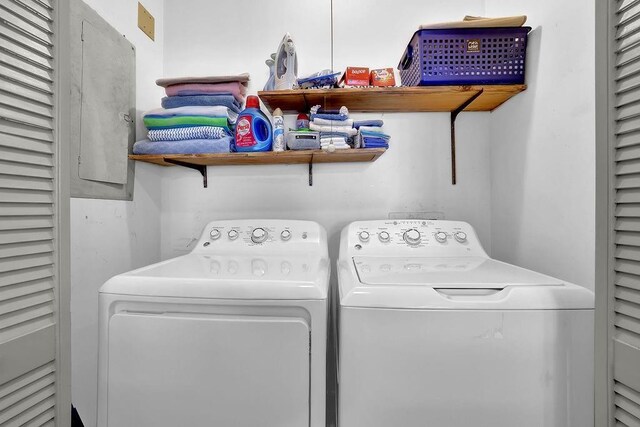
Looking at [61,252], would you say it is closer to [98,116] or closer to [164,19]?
[98,116]

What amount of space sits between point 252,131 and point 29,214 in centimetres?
99

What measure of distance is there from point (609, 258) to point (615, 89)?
34cm

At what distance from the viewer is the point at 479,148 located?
179 cm

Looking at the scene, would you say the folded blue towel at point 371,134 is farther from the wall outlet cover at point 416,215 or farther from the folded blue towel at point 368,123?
the wall outlet cover at point 416,215

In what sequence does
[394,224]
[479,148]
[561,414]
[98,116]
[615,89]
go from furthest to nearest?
[479,148]
[394,224]
[98,116]
[561,414]
[615,89]

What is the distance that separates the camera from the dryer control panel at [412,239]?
4.66ft

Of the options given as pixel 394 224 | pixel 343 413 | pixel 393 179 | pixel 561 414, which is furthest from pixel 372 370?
pixel 393 179

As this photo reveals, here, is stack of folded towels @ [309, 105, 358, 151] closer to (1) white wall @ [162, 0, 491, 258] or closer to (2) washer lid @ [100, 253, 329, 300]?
(1) white wall @ [162, 0, 491, 258]

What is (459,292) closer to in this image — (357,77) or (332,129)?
(332,129)

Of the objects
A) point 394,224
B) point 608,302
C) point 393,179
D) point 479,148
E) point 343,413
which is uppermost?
point 479,148

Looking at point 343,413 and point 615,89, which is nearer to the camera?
point 615,89

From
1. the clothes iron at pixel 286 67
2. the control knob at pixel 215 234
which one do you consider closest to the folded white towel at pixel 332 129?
the clothes iron at pixel 286 67

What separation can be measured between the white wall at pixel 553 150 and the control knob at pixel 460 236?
272mm

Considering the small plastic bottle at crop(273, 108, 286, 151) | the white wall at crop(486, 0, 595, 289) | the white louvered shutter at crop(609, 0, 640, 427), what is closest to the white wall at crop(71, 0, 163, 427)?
the small plastic bottle at crop(273, 108, 286, 151)
